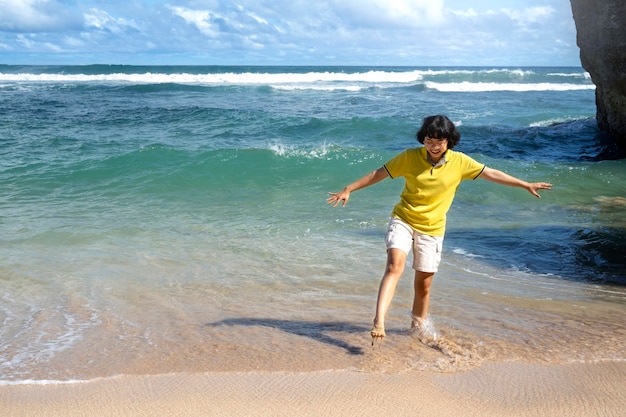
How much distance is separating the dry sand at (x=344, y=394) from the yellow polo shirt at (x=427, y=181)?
101 cm

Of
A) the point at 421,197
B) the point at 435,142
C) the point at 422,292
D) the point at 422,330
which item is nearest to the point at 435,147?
the point at 435,142

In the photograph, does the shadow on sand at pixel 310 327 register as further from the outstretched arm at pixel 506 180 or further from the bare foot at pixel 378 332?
the outstretched arm at pixel 506 180

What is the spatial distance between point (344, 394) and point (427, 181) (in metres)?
1.50

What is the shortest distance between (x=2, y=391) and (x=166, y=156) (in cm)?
1092

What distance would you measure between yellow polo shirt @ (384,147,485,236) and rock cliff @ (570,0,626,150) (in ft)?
35.1

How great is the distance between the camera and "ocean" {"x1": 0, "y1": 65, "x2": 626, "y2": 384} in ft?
14.8

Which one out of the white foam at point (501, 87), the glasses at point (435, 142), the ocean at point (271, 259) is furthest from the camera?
the white foam at point (501, 87)

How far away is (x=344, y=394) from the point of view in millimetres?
3691

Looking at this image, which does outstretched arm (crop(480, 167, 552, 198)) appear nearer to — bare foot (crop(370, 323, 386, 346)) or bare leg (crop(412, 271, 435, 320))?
bare leg (crop(412, 271, 435, 320))

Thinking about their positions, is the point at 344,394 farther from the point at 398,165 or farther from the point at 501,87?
the point at 501,87

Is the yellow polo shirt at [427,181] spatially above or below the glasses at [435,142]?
below

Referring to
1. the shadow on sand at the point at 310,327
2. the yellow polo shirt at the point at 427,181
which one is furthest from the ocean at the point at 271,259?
the yellow polo shirt at the point at 427,181

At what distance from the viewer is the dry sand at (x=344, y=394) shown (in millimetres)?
3492

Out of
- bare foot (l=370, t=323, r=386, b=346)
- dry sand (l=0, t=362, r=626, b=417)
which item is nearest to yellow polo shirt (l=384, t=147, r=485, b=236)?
bare foot (l=370, t=323, r=386, b=346)
